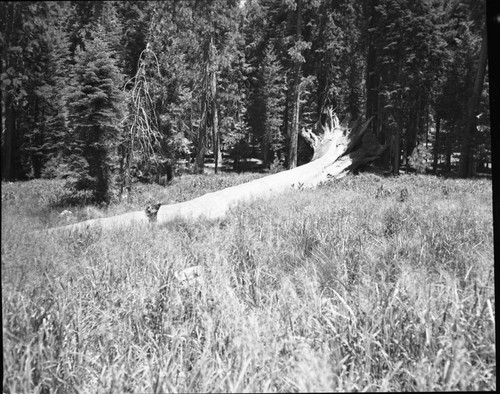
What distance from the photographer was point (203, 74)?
156 inches

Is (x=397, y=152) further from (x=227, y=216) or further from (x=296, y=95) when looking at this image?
(x=227, y=216)

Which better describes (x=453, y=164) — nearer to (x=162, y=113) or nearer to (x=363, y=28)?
(x=363, y=28)

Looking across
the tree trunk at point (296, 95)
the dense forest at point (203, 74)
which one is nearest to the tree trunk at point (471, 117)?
the dense forest at point (203, 74)

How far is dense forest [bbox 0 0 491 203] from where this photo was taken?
1.96m

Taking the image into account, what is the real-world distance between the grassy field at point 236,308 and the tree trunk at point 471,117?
21cm

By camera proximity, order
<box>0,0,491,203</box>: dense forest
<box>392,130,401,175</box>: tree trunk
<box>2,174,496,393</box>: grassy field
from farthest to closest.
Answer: <box>392,130,401,175</box>: tree trunk, <box>0,0,491,203</box>: dense forest, <box>2,174,496,393</box>: grassy field

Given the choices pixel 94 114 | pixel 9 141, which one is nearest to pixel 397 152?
pixel 94 114

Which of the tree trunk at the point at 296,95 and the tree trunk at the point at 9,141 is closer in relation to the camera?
the tree trunk at the point at 9,141

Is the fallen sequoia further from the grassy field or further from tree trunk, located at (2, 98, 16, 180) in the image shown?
tree trunk, located at (2, 98, 16, 180)

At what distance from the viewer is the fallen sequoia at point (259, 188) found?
3.36 metres

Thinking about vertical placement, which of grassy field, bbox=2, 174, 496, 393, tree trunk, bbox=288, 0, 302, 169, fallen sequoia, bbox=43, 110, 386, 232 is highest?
tree trunk, bbox=288, 0, 302, 169

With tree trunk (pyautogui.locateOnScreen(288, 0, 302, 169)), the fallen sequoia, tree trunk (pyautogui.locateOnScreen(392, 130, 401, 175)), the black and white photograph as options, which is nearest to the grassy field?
the black and white photograph

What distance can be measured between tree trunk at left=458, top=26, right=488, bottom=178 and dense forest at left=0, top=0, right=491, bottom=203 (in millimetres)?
14

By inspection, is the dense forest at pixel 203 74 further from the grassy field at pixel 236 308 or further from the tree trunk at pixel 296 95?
the grassy field at pixel 236 308
